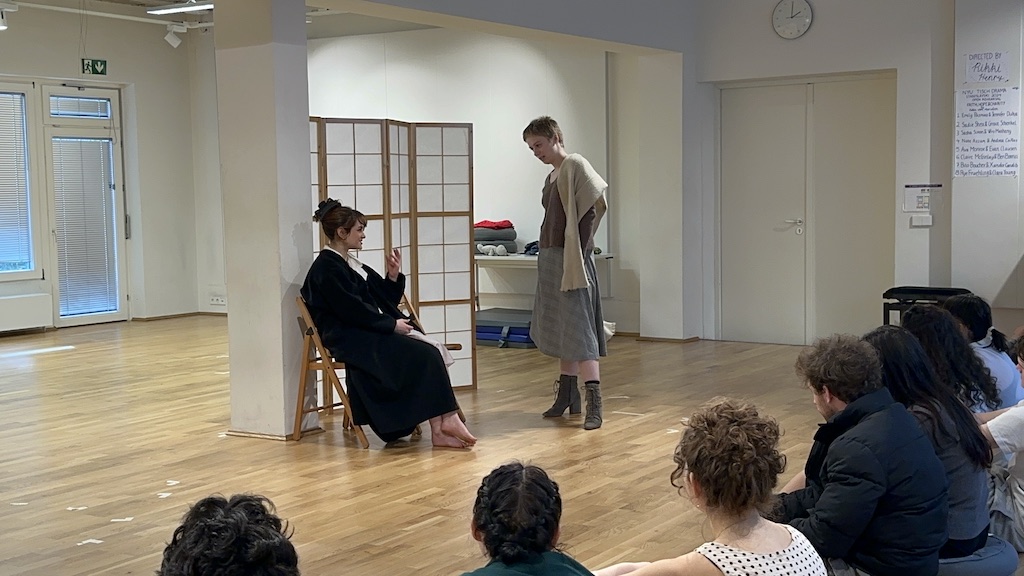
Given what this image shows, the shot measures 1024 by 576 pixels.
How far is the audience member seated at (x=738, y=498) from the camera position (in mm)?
2020

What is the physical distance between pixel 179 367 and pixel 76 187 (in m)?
3.77

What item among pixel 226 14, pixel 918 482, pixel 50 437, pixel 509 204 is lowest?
pixel 50 437

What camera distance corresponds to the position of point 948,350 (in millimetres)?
3348

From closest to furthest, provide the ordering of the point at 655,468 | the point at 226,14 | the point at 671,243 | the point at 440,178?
the point at 655,468
the point at 226,14
the point at 440,178
the point at 671,243

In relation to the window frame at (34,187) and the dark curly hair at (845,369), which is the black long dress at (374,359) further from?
the window frame at (34,187)

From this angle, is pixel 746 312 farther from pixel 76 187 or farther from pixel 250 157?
pixel 76 187

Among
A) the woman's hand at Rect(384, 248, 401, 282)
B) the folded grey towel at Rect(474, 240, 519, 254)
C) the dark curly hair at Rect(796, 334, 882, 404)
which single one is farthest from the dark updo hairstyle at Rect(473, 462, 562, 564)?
the folded grey towel at Rect(474, 240, 519, 254)

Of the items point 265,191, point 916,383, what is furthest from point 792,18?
point 916,383

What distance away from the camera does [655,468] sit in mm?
5012

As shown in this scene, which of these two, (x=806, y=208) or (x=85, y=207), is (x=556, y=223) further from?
(x=85, y=207)

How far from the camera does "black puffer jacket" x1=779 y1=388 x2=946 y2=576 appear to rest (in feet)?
8.45

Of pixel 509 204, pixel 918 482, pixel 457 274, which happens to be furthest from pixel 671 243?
pixel 918 482

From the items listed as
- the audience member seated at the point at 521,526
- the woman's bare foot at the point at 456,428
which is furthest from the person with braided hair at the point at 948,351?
the woman's bare foot at the point at 456,428

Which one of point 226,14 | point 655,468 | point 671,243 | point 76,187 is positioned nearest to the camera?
point 655,468
